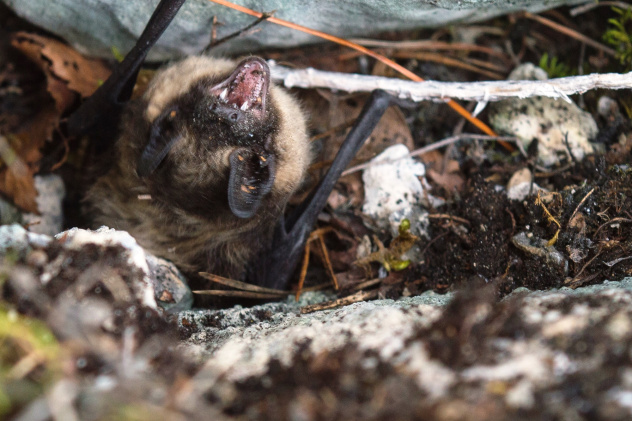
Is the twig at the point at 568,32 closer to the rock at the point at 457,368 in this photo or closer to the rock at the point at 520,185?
the rock at the point at 520,185

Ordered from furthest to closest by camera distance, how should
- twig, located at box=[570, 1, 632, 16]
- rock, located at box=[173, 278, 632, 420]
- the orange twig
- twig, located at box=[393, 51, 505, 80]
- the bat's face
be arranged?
1. twig, located at box=[393, 51, 505, 80]
2. twig, located at box=[570, 1, 632, 16]
3. the orange twig
4. the bat's face
5. rock, located at box=[173, 278, 632, 420]

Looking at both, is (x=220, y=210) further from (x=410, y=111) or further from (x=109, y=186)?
(x=410, y=111)

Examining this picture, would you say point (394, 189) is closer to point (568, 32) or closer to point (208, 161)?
point (208, 161)

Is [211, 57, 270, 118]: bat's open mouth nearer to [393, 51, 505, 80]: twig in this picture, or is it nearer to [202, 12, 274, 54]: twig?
[202, 12, 274, 54]: twig

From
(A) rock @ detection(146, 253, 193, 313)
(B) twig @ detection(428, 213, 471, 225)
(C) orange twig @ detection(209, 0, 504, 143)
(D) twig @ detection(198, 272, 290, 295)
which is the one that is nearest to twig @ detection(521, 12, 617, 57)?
(C) orange twig @ detection(209, 0, 504, 143)

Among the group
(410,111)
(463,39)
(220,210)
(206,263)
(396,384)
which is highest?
(463,39)

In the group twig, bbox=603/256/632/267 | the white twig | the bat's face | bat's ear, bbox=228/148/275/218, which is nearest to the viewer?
twig, bbox=603/256/632/267

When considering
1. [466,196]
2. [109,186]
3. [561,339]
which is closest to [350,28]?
[466,196]
